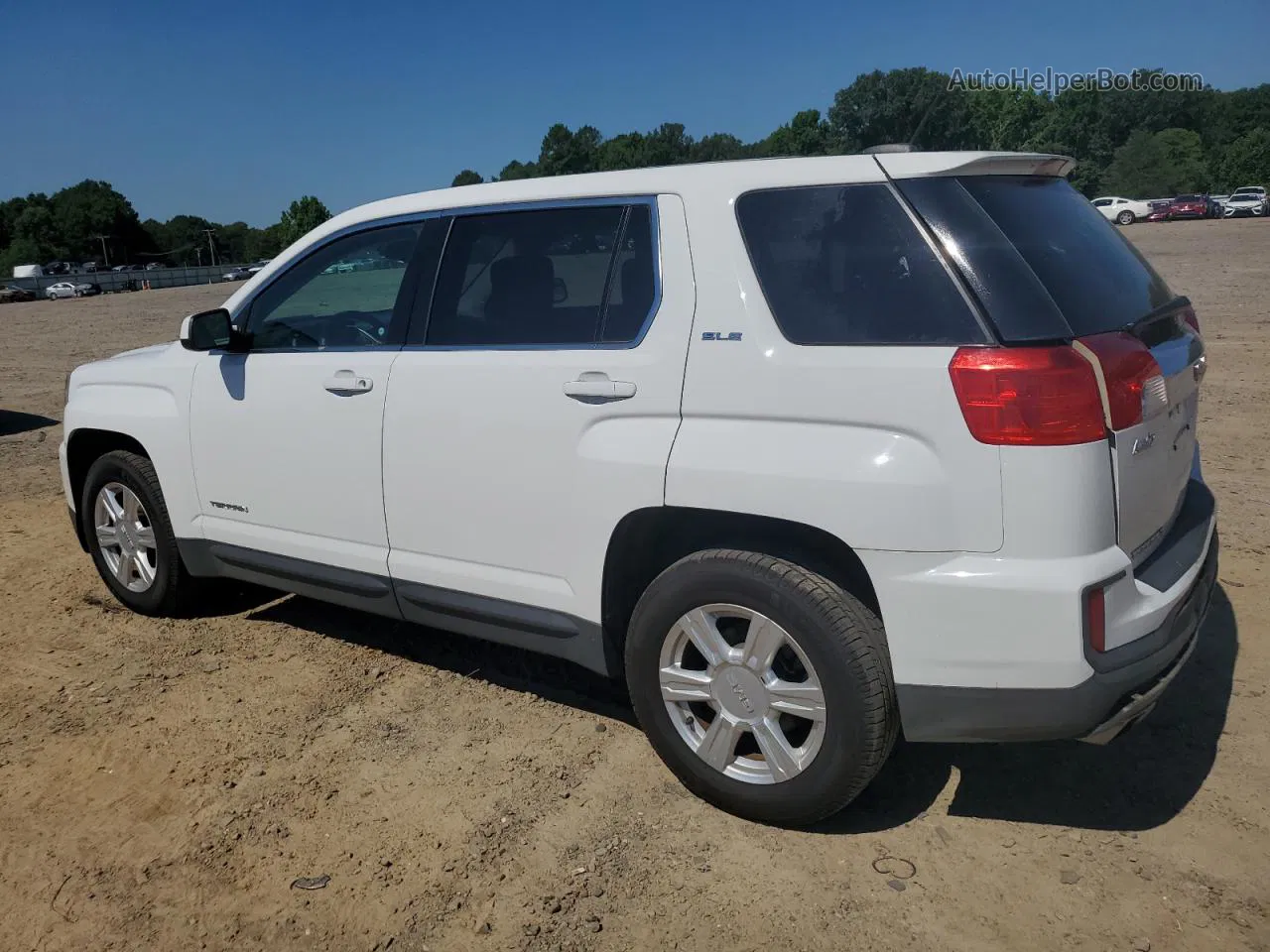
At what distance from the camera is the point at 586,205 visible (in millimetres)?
3391

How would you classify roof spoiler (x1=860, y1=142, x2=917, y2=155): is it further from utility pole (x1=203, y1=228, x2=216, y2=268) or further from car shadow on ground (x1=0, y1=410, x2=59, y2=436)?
utility pole (x1=203, y1=228, x2=216, y2=268)

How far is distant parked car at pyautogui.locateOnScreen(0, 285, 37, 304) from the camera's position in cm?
5388

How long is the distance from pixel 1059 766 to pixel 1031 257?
172cm

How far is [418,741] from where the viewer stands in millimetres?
3676

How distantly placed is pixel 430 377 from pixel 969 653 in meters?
2.01

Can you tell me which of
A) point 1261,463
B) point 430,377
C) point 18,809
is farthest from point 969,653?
point 1261,463

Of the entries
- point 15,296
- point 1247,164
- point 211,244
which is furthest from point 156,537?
point 211,244

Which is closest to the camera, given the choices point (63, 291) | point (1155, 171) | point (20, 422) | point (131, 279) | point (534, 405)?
point (534, 405)

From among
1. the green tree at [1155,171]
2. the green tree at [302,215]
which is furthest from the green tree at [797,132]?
the green tree at [302,215]

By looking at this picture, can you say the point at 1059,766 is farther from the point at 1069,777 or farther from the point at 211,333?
the point at 211,333

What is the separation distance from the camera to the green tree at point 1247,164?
2904 inches

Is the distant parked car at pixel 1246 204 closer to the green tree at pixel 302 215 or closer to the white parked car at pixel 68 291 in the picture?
the white parked car at pixel 68 291

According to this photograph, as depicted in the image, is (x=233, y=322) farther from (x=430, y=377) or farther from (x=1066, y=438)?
(x=1066, y=438)

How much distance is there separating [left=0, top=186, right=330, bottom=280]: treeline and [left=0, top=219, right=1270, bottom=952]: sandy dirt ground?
96082mm
